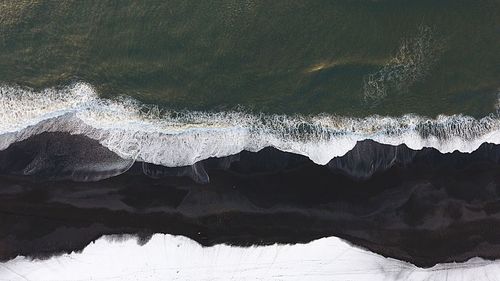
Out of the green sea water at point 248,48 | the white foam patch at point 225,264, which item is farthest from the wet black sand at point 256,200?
the green sea water at point 248,48

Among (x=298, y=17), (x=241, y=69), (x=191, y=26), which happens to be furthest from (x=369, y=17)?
(x=191, y=26)

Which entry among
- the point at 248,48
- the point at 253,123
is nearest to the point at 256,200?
the point at 253,123

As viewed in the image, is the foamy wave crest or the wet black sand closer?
the foamy wave crest

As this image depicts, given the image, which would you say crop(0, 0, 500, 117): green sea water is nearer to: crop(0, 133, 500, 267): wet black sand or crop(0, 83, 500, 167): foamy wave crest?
crop(0, 83, 500, 167): foamy wave crest

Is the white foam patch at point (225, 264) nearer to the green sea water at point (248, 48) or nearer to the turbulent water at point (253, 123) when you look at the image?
the turbulent water at point (253, 123)

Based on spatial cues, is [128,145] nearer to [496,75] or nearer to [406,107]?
[406,107]

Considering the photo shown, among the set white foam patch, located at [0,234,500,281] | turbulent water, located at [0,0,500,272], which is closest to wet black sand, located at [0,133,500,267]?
turbulent water, located at [0,0,500,272]
